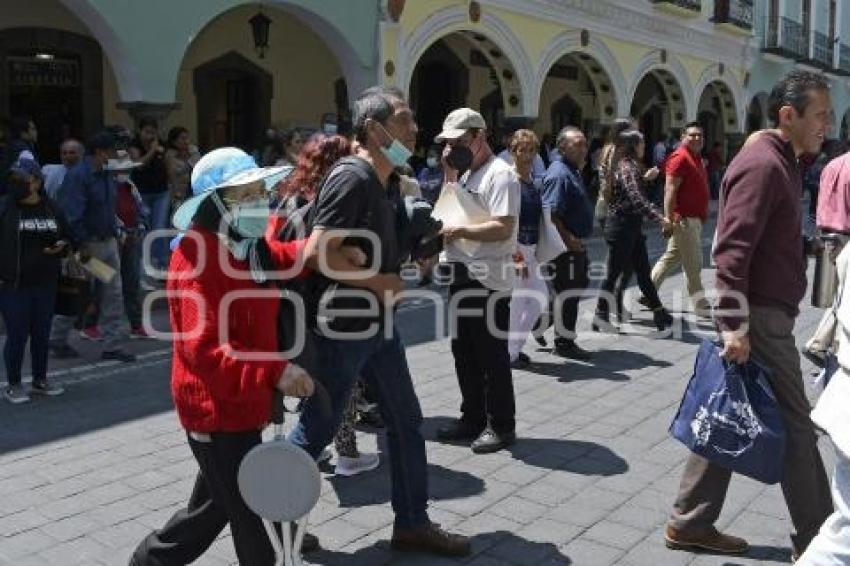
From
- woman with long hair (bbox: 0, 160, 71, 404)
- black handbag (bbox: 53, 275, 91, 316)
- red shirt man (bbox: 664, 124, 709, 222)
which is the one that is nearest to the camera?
woman with long hair (bbox: 0, 160, 71, 404)

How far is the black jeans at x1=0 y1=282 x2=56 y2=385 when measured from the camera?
5.91 meters

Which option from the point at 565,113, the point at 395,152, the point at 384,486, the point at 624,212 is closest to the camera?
the point at 395,152

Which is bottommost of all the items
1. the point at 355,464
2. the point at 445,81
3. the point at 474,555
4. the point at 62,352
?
the point at 474,555

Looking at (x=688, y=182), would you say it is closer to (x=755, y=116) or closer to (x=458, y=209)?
(x=458, y=209)

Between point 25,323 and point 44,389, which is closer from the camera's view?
point 25,323

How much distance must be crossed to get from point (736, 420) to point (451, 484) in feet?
5.05

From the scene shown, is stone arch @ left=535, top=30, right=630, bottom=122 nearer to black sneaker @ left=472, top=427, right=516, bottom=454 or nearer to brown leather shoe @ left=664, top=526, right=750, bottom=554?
black sneaker @ left=472, top=427, right=516, bottom=454

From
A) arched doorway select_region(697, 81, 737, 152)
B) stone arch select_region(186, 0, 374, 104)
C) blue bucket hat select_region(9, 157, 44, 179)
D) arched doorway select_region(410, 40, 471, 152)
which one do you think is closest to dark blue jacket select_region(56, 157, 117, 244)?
blue bucket hat select_region(9, 157, 44, 179)

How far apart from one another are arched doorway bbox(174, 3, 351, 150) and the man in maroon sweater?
1019 centimetres

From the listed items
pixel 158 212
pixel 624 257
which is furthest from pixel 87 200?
pixel 624 257

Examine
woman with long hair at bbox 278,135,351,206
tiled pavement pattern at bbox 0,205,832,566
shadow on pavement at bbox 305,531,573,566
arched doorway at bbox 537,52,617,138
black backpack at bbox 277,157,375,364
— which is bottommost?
shadow on pavement at bbox 305,531,573,566

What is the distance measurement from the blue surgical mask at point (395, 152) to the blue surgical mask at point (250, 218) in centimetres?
80

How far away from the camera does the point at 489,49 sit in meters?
15.1

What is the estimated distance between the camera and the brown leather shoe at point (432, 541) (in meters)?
3.66
